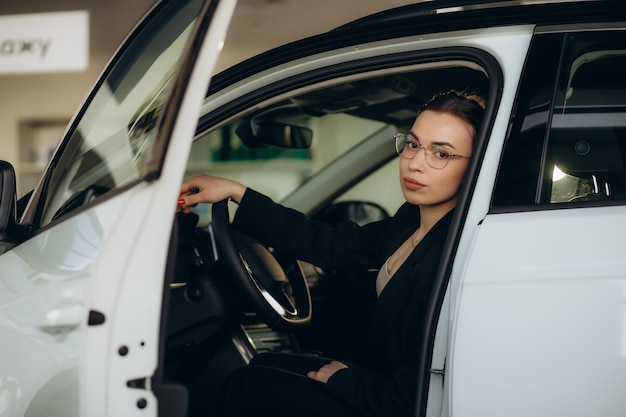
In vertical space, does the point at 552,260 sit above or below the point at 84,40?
below

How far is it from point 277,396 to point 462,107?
2.56 feet

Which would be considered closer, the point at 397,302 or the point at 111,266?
the point at 111,266

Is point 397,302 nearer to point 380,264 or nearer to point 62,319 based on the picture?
point 380,264

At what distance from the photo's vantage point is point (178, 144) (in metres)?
1.29

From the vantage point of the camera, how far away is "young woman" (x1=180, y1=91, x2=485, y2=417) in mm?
1626

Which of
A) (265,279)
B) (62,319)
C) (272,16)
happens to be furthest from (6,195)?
(272,16)

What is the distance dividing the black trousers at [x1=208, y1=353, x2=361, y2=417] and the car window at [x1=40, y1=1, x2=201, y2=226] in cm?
58

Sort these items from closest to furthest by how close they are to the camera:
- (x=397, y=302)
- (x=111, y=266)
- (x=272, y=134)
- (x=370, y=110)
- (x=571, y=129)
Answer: (x=111, y=266) → (x=571, y=129) → (x=397, y=302) → (x=272, y=134) → (x=370, y=110)

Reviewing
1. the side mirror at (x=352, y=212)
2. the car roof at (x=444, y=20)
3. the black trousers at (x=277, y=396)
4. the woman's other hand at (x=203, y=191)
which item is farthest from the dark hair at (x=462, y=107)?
the side mirror at (x=352, y=212)

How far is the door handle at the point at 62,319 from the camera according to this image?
52.6 inches

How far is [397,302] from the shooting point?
168cm

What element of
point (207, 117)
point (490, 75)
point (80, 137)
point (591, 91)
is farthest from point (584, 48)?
point (80, 137)

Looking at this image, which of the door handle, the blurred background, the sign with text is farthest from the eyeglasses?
the sign with text

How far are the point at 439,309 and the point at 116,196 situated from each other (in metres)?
0.64
